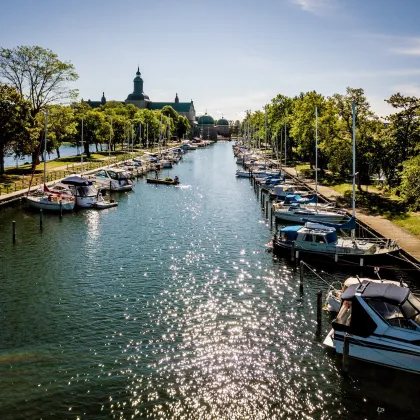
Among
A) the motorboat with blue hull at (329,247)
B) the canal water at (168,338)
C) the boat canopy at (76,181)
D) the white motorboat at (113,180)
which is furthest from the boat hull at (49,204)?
the motorboat with blue hull at (329,247)

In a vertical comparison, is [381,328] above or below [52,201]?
below

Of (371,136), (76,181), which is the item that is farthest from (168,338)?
(371,136)

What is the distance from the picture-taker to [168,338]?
26812 mm

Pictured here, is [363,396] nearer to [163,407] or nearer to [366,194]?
[163,407]

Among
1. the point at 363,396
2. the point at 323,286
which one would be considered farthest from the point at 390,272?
the point at 363,396

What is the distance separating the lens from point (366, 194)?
6725cm

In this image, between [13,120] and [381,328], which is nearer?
[381,328]

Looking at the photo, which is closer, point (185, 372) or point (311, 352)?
point (185, 372)

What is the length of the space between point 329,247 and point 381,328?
16.7m

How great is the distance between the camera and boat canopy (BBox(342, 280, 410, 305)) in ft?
82.0

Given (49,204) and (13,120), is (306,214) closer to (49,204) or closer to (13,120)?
(49,204)

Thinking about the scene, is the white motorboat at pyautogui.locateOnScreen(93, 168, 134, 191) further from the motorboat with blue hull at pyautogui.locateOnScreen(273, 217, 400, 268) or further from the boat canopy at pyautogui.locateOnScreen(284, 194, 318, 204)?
the motorboat with blue hull at pyautogui.locateOnScreen(273, 217, 400, 268)

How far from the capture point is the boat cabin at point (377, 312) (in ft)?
79.4

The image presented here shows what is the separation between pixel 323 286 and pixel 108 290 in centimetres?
1617
